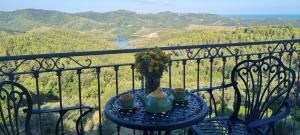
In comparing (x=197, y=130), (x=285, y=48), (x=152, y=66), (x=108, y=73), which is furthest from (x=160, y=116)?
(x=108, y=73)

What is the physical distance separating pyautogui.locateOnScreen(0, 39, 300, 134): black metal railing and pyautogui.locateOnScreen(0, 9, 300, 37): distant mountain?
30104 mm

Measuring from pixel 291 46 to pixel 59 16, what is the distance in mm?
54435

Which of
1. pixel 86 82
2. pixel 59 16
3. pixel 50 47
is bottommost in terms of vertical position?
pixel 86 82

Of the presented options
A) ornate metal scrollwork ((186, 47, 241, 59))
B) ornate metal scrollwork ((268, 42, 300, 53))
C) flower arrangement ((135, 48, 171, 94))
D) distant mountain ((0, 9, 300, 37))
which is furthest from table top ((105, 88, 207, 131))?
distant mountain ((0, 9, 300, 37))

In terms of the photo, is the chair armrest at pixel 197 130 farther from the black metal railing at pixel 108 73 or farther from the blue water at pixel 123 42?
the blue water at pixel 123 42

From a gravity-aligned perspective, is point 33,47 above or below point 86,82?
above

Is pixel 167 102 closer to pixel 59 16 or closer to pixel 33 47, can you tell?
pixel 33 47

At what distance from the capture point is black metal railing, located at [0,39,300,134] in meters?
2.48

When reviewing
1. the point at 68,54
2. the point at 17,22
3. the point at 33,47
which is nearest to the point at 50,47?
the point at 33,47

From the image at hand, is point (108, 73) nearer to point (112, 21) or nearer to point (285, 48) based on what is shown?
point (285, 48)

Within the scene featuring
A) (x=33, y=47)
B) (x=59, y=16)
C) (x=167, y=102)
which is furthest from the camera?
(x=59, y=16)

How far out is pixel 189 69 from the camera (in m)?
16.6

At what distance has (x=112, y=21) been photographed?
6419 cm

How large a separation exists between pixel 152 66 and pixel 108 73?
15043 mm
